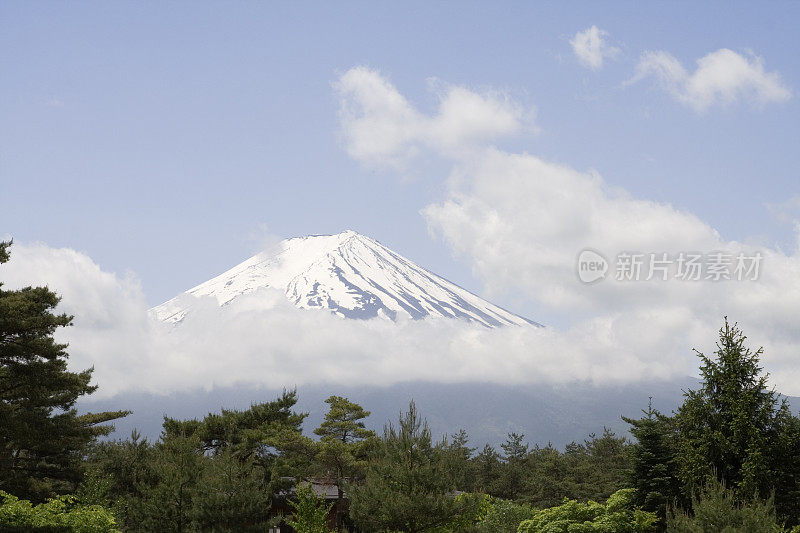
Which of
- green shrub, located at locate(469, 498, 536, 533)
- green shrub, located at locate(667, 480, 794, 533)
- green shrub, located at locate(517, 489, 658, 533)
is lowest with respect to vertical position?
green shrub, located at locate(469, 498, 536, 533)

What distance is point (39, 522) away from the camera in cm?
2162

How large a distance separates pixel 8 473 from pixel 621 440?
6157 cm

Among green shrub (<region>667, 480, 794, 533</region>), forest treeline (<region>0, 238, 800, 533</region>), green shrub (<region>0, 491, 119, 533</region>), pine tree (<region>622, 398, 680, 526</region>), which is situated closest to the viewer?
green shrub (<region>667, 480, 794, 533</region>)

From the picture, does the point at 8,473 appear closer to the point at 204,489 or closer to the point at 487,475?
the point at 204,489

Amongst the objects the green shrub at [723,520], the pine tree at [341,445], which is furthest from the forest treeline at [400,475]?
the pine tree at [341,445]

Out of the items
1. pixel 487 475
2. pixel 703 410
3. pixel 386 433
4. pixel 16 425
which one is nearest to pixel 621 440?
pixel 487 475

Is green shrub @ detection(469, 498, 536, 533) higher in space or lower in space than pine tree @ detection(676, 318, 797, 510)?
lower

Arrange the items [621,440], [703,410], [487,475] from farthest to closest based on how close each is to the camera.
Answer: [621,440], [487,475], [703,410]

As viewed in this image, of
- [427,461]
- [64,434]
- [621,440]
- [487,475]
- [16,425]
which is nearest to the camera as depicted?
[427,461]

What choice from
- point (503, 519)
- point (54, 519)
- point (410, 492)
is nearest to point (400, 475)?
point (410, 492)

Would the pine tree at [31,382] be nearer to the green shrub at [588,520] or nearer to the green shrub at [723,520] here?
the green shrub at [588,520]

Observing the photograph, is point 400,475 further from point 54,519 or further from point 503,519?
point 54,519

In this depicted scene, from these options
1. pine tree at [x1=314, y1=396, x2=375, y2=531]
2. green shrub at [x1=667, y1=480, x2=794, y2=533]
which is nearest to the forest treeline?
green shrub at [x1=667, y1=480, x2=794, y2=533]

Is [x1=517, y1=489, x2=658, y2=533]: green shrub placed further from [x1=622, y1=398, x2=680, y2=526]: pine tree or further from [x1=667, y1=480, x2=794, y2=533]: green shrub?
[x1=667, y1=480, x2=794, y2=533]: green shrub
